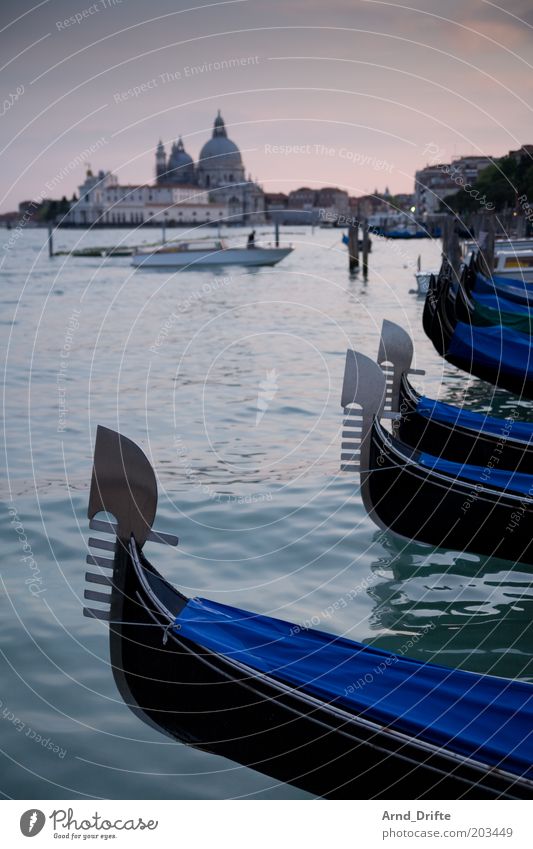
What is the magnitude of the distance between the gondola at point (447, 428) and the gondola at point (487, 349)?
202 centimetres

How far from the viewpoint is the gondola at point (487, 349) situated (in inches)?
329

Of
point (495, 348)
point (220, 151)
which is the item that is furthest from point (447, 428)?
point (220, 151)

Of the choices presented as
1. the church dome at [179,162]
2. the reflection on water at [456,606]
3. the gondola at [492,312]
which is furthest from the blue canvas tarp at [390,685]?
the church dome at [179,162]

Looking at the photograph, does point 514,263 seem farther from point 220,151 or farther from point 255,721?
point 220,151

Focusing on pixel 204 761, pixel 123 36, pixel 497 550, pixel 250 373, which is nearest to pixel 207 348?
pixel 250 373

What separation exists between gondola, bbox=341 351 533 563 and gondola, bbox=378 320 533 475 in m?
0.51

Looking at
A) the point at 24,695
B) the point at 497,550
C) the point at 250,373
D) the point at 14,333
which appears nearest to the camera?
the point at 24,695

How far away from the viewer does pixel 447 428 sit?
6.32 metres

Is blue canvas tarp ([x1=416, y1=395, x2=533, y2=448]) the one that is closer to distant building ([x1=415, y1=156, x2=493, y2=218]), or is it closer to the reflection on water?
the reflection on water

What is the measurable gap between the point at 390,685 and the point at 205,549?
324 centimetres

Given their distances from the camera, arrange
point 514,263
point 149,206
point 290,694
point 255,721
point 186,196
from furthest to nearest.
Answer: point 186,196 → point 149,206 → point 514,263 → point 255,721 → point 290,694
